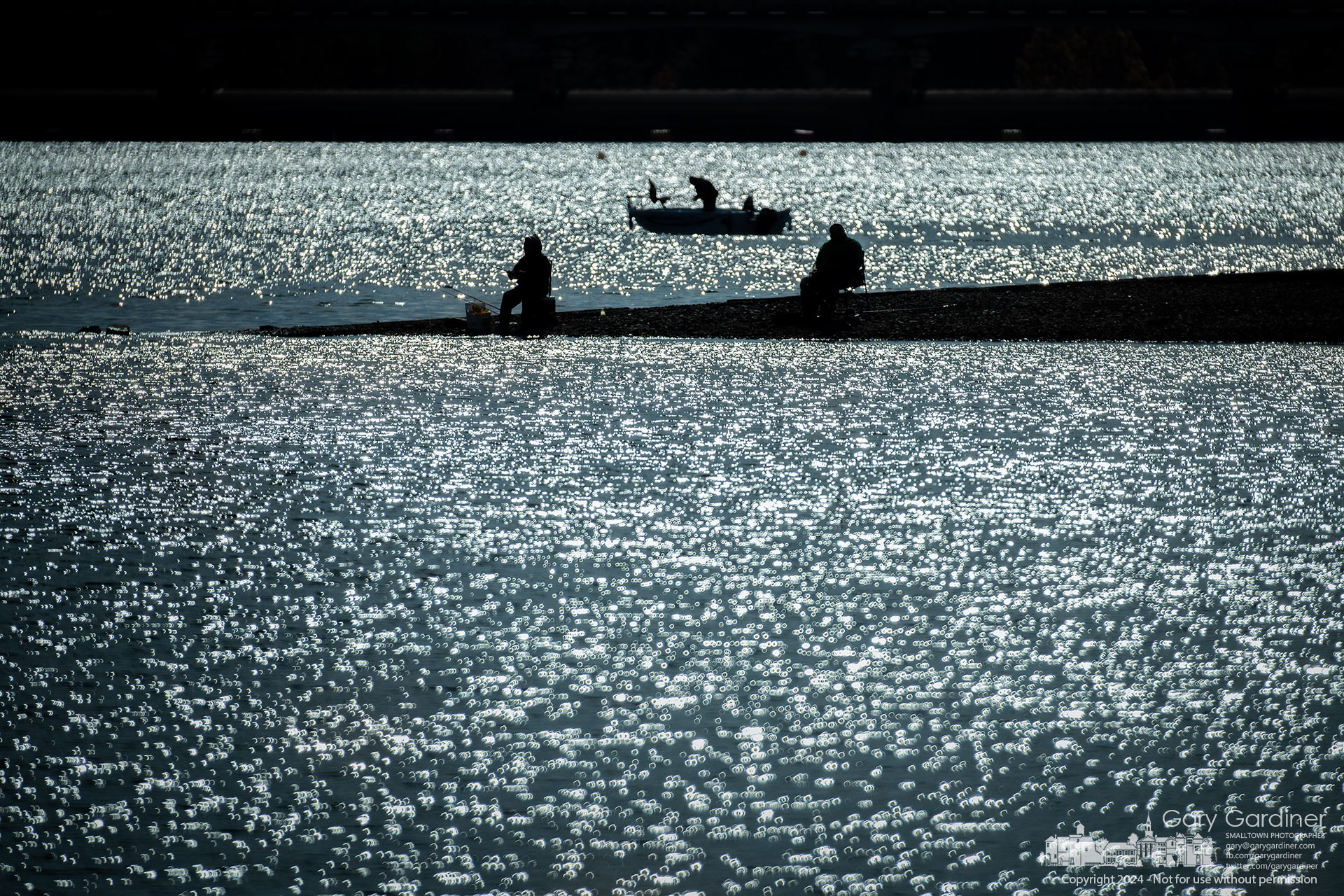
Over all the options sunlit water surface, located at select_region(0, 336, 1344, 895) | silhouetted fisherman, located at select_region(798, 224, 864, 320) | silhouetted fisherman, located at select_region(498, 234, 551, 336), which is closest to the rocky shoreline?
silhouetted fisherman, located at select_region(798, 224, 864, 320)

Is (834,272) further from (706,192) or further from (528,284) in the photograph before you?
(706,192)

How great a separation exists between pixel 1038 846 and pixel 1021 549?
5.48 m

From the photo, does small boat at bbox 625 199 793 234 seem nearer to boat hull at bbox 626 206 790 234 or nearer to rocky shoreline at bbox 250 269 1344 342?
boat hull at bbox 626 206 790 234

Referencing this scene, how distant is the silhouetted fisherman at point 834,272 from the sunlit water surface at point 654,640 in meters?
6.22

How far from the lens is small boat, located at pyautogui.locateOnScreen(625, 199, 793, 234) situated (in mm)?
55500

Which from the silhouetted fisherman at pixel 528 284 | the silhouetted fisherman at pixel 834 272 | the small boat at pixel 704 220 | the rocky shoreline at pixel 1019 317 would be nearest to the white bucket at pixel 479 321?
the silhouetted fisherman at pixel 528 284

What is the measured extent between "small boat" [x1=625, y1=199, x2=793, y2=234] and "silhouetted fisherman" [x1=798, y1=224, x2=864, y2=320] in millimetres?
28414

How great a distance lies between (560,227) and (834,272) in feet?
125

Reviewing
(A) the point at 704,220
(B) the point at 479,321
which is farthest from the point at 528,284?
(A) the point at 704,220

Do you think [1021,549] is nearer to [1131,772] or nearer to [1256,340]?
[1131,772]

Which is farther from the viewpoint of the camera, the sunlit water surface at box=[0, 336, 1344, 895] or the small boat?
the small boat
